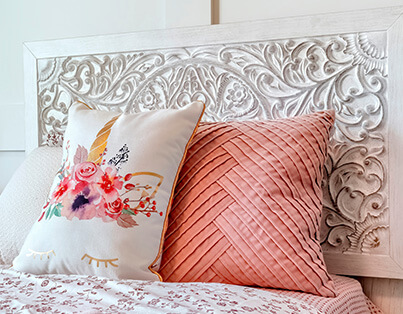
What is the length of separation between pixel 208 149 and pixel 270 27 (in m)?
0.47

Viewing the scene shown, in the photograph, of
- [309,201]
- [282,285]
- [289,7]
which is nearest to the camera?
[282,285]

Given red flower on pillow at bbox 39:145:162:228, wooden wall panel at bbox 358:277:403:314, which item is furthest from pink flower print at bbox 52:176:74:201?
wooden wall panel at bbox 358:277:403:314

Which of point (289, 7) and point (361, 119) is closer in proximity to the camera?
point (361, 119)

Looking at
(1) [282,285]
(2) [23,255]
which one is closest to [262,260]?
(1) [282,285]

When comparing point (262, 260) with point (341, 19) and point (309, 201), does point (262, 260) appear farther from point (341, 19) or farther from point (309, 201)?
point (341, 19)

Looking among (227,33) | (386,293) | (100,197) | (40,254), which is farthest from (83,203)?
(386,293)

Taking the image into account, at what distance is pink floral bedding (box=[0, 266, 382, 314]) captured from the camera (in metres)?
0.89

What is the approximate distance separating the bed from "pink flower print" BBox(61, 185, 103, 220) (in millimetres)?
11

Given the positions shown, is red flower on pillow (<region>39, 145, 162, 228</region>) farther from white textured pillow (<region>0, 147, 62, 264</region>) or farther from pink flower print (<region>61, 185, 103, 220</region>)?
white textured pillow (<region>0, 147, 62, 264</region>)

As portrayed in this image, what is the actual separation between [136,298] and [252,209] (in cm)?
37

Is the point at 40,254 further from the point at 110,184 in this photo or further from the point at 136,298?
the point at 136,298

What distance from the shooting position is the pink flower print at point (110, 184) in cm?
121

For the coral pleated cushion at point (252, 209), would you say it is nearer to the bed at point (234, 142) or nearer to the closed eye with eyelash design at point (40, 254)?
the bed at point (234, 142)

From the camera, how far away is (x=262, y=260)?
3.82 feet
